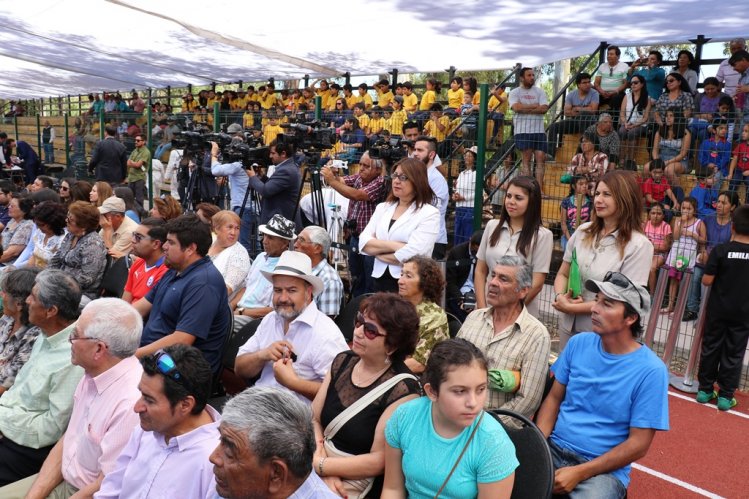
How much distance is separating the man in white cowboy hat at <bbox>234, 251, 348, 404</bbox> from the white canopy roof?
14.6ft

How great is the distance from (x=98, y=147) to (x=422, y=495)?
10391 millimetres

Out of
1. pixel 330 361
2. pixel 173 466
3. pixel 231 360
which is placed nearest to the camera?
pixel 173 466

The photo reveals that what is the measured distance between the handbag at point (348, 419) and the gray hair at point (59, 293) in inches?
60.6

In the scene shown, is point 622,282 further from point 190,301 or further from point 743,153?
point 743,153

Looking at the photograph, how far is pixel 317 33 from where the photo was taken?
9539 mm

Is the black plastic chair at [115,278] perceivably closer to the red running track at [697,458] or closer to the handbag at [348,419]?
the handbag at [348,419]

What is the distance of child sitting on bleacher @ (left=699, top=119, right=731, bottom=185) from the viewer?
667cm

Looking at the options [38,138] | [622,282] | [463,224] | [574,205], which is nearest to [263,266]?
[463,224]

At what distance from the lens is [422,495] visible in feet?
7.76

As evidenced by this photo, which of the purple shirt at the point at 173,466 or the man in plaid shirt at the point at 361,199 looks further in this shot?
the man in plaid shirt at the point at 361,199

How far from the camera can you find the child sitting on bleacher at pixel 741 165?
661cm

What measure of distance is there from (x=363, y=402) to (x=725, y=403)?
338 centimetres

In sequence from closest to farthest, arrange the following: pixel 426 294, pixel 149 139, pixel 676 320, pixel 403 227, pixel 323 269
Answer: pixel 426 294 < pixel 323 269 < pixel 403 227 < pixel 676 320 < pixel 149 139

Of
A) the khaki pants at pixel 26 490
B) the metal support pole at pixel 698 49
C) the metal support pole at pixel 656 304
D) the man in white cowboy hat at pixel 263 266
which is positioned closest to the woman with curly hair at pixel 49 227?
the man in white cowboy hat at pixel 263 266
